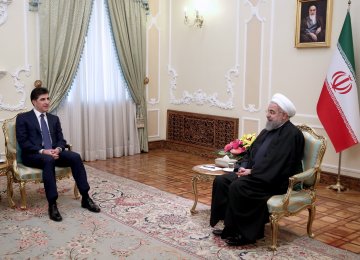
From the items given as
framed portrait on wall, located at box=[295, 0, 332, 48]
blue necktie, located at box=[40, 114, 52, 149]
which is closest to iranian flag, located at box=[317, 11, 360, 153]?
framed portrait on wall, located at box=[295, 0, 332, 48]

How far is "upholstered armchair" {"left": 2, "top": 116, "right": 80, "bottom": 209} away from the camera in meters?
3.95

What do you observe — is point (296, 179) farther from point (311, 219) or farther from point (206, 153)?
point (206, 153)

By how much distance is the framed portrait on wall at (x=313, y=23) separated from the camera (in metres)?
4.91

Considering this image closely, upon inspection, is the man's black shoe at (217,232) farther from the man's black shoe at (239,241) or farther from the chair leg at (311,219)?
the chair leg at (311,219)

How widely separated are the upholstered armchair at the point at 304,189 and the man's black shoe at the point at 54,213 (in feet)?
5.82

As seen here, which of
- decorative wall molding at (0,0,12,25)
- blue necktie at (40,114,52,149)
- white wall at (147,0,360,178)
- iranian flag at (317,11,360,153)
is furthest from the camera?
decorative wall molding at (0,0,12,25)

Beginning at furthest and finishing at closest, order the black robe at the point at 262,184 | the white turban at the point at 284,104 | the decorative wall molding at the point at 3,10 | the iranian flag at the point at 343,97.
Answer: the decorative wall molding at the point at 3,10
the iranian flag at the point at 343,97
the white turban at the point at 284,104
the black robe at the point at 262,184

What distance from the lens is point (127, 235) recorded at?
11.2 ft

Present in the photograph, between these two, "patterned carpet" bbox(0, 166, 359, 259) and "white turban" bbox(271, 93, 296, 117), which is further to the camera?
"white turban" bbox(271, 93, 296, 117)

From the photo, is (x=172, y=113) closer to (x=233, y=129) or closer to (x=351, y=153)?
(x=233, y=129)

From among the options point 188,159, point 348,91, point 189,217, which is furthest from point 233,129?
point 189,217

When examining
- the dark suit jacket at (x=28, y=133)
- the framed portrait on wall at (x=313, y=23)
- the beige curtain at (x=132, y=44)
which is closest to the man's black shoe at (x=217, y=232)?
the dark suit jacket at (x=28, y=133)

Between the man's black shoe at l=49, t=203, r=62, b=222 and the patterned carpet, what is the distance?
0.18 feet

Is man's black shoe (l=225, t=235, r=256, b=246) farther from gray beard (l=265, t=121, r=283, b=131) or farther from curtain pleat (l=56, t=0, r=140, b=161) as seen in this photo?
curtain pleat (l=56, t=0, r=140, b=161)
